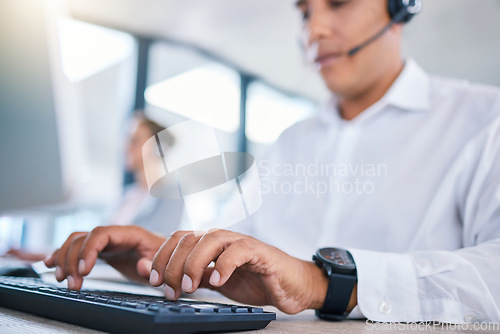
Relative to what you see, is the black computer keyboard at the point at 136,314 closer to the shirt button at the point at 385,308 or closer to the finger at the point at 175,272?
the finger at the point at 175,272

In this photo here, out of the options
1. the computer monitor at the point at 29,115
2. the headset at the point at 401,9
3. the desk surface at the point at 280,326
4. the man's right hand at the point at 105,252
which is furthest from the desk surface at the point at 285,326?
the headset at the point at 401,9

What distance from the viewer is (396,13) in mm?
1079

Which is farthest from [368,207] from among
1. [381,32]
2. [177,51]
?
[177,51]

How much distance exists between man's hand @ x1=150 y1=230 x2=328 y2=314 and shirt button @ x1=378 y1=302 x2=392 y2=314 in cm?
8

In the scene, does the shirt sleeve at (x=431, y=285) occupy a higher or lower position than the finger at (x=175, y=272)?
lower

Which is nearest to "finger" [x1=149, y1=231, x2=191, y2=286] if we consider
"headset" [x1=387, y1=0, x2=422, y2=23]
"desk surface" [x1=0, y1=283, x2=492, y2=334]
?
"desk surface" [x1=0, y1=283, x2=492, y2=334]

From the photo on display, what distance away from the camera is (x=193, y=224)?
0.54m

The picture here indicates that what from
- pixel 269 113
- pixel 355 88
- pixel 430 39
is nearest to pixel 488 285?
pixel 355 88

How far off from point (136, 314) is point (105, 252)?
1.23ft

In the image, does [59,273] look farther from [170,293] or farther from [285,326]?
[285,326]

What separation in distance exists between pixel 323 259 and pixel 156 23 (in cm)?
337

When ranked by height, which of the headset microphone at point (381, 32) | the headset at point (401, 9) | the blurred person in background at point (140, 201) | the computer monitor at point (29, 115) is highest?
the headset at point (401, 9)

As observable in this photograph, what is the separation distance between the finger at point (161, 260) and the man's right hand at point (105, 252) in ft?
0.43

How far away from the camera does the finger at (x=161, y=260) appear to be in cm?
48
